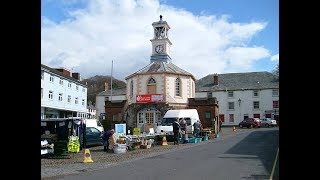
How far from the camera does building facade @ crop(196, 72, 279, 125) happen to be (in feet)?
212

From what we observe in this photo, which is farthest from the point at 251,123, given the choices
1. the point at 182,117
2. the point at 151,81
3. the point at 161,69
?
the point at 182,117

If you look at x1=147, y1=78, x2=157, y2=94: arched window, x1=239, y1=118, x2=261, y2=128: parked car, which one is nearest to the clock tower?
x1=147, y1=78, x2=157, y2=94: arched window

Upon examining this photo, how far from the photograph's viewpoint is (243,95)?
66.6m

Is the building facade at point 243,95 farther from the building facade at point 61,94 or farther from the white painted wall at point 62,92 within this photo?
the building facade at point 61,94

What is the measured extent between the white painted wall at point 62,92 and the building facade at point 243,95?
21.4 metres

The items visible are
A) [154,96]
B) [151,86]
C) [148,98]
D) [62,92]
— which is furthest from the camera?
[62,92]

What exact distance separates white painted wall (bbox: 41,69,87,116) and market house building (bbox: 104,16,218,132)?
7.87m

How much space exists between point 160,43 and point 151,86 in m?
7.18

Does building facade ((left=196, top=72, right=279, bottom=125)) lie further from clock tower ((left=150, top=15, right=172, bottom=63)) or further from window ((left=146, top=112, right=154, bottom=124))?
window ((left=146, top=112, right=154, bottom=124))

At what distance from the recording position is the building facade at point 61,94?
46.5 metres

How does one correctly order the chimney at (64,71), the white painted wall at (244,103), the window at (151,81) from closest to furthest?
the window at (151,81) < the chimney at (64,71) < the white painted wall at (244,103)

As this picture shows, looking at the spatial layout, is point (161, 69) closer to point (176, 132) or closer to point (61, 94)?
point (61, 94)

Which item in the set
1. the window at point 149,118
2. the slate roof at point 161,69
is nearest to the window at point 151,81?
the slate roof at point 161,69
